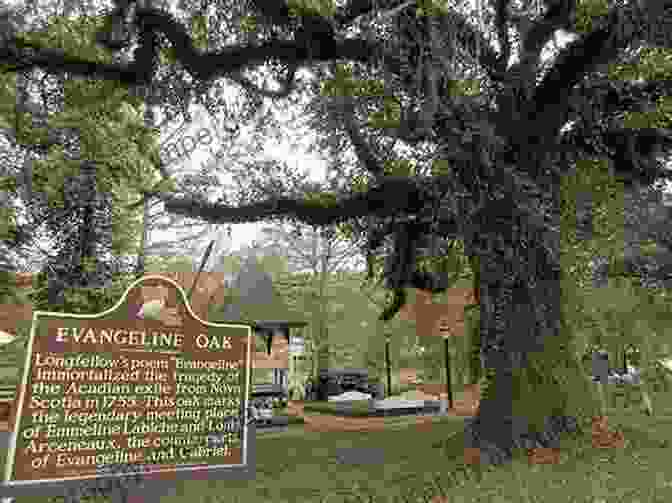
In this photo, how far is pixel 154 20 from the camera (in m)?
7.87

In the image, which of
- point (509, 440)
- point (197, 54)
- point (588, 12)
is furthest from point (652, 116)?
point (197, 54)

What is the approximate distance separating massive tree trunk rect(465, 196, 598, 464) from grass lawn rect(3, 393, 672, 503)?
407 mm

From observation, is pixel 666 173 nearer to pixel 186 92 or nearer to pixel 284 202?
pixel 284 202

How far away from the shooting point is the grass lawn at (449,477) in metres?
5.01

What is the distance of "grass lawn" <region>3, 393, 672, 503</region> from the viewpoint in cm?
501

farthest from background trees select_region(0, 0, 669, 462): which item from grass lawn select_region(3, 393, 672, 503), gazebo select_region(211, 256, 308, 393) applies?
gazebo select_region(211, 256, 308, 393)

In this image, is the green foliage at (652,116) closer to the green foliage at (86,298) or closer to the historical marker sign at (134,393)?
the historical marker sign at (134,393)

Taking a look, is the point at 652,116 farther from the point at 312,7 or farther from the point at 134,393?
the point at 134,393

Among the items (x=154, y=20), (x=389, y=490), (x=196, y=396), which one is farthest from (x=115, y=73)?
(x=389, y=490)

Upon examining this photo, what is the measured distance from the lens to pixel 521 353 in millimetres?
7750

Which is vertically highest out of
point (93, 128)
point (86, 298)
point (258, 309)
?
point (93, 128)

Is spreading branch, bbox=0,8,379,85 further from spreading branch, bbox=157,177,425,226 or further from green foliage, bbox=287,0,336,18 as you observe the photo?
spreading branch, bbox=157,177,425,226

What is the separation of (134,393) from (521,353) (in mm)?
5448

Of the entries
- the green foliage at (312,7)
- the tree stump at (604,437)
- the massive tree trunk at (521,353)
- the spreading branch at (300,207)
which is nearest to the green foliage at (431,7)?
the green foliage at (312,7)
